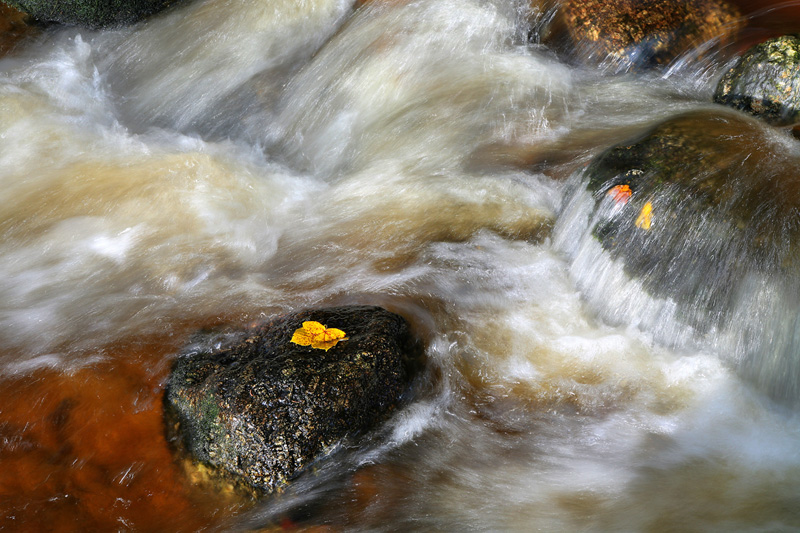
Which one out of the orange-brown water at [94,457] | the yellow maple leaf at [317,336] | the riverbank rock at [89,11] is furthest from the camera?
the riverbank rock at [89,11]

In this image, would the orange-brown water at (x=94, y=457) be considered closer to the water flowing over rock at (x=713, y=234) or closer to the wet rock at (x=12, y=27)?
the water flowing over rock at (x=713, y=234)

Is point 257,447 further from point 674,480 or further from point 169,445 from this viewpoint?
point 674,480

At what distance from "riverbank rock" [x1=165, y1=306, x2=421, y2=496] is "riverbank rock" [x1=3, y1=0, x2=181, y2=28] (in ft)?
16.9

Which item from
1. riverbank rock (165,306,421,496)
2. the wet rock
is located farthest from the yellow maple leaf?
the wet rock

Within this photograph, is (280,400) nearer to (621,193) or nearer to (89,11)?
(621,193)

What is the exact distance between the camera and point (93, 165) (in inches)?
237

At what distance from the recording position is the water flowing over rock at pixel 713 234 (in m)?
4.45

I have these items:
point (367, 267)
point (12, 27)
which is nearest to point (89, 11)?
point (12, 27)

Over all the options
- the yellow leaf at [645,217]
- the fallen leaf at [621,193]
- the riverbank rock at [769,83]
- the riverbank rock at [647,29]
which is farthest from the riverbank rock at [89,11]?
the riverbank rock at [769,83]

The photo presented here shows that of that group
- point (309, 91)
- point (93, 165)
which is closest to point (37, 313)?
point (93, 165)

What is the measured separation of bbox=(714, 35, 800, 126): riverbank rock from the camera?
18.4 feet

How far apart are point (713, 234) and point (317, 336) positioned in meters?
2.82

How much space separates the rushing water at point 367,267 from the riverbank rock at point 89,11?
0.54 ft

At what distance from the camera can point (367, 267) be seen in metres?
5.22
